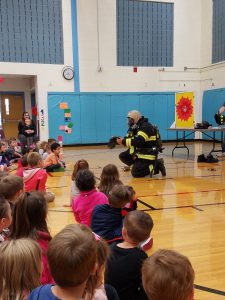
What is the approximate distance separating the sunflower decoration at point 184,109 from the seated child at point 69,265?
398 inches

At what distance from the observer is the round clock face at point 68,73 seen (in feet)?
42.8

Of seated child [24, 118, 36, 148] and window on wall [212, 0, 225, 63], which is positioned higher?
window on wall [212, 0, 225, 63]

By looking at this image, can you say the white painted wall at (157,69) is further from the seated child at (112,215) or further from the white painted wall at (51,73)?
the seated child at (112,215)


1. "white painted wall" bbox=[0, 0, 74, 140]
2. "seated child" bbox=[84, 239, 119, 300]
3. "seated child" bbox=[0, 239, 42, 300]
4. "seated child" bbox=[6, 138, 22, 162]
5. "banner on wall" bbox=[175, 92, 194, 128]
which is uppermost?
"white painted wall" bbox=[0, 0, 74, 140]

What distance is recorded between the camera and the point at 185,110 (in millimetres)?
11062

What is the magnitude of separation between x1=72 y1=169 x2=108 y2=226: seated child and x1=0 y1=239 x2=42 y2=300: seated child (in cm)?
184

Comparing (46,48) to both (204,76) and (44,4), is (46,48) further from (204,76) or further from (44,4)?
(204,76)

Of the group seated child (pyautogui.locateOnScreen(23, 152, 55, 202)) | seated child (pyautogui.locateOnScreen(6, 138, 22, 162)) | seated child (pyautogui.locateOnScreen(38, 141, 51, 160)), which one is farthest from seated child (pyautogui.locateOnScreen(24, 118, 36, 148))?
seated child (pyautogui.locateOnScreen(23, 152, 55, 202))

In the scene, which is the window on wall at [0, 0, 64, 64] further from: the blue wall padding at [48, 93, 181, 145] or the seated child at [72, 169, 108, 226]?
the seated child at [72, 169, 108, 226]

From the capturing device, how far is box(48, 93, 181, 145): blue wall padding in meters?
13.3

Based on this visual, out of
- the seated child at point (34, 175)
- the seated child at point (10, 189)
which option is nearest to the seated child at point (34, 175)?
the seated child at point (34, 175)

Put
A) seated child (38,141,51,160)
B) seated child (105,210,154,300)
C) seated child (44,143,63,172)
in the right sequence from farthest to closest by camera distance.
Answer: seated child (38,141,51,160), seated child (44,143,63,172), seated child (105,210,154,300)

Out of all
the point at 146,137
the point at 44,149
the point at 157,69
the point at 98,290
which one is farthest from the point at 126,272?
the point at 157,69

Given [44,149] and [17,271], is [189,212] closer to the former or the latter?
[17,271]
